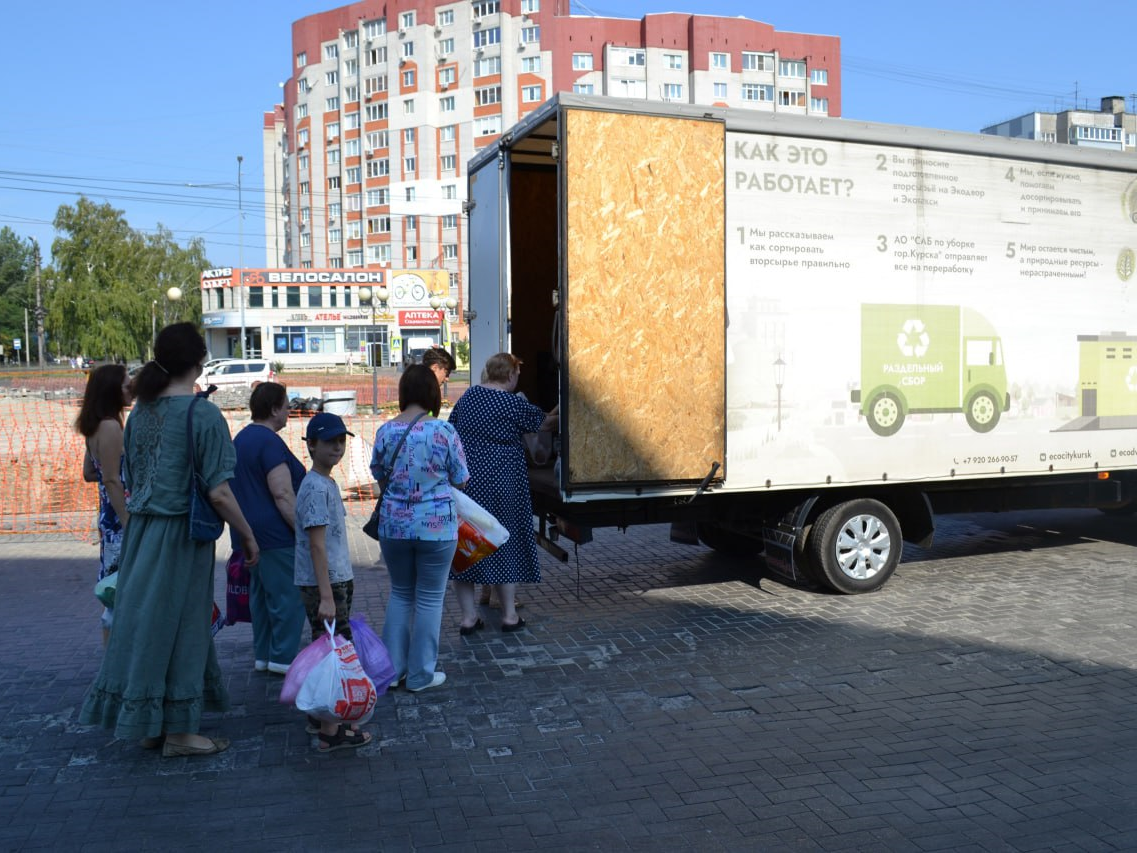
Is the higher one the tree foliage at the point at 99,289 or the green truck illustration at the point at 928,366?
the tree foliage at the point at 99,289

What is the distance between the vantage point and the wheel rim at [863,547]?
7340 mm

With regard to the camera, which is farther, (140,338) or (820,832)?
(140,338)

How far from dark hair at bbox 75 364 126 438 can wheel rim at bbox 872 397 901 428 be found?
16.1ft

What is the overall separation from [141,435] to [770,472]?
4086mm

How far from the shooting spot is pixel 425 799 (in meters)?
4.16

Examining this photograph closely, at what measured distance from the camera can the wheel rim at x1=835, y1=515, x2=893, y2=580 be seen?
7.34m

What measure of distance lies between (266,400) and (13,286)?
136 metres

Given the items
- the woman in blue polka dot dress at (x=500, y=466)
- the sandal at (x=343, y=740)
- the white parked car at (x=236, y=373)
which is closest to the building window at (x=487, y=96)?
the white parked car at (x=236, y=373)

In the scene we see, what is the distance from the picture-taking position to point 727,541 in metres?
8.52

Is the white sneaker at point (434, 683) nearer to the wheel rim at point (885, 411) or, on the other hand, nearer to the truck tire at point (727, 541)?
the truck tire at point (727, 541)

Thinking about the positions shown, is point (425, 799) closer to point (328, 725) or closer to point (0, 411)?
point (328, 725)

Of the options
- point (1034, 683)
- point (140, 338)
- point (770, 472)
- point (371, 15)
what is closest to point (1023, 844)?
point (1034, 683)

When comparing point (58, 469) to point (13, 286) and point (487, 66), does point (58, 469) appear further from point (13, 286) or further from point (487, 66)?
point (13, 286)

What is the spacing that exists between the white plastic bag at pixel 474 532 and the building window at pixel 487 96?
81.2 metres
